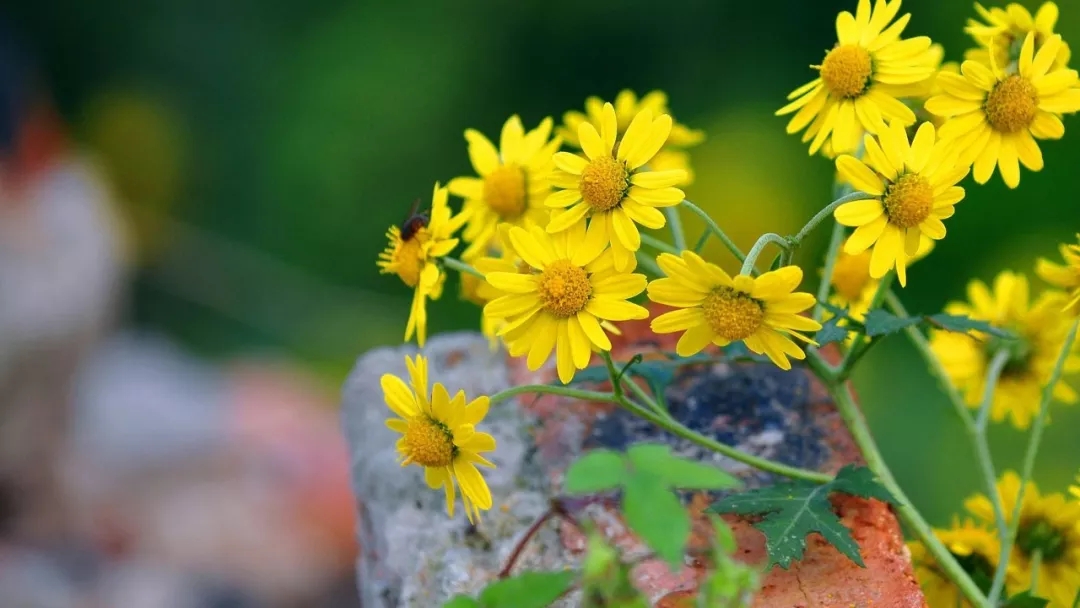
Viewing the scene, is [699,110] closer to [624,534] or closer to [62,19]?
[62,19]

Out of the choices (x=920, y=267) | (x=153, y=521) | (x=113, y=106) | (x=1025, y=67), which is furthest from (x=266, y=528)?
(x=1025, y=67)


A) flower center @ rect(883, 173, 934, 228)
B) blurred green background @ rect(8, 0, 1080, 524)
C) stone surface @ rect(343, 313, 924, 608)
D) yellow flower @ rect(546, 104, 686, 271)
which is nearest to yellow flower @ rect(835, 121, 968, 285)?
flower center @ rect(883, 173, 934, 228)

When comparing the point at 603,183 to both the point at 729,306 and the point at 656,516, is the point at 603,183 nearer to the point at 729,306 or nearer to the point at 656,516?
the point at 729,306

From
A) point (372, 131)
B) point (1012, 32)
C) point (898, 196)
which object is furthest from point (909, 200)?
point (372, 131)

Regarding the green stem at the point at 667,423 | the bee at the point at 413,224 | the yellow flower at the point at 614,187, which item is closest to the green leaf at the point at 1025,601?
the green stem at the point at 667,423

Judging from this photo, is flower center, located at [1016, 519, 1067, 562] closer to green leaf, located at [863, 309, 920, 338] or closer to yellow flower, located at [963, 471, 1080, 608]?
yellow flower, located at [963, 471, 1080, 608]
